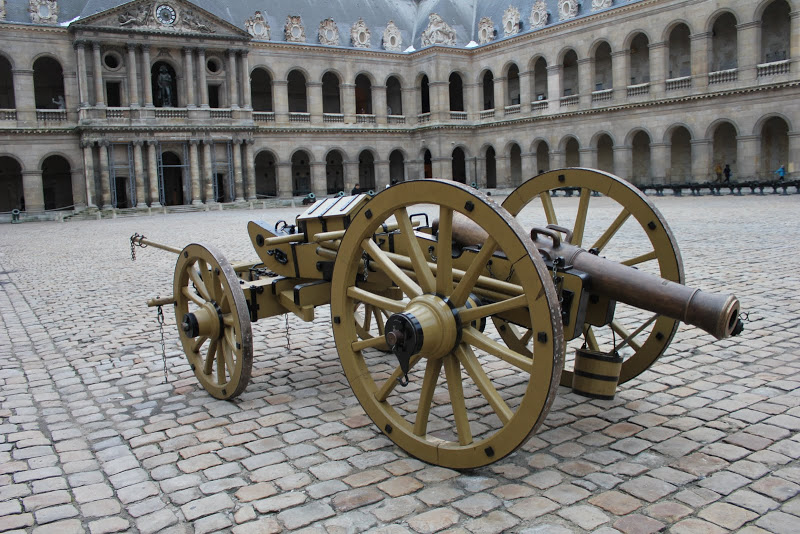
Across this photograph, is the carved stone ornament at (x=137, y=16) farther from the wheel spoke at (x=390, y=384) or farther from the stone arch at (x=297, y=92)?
the wheel spoke at (x=390, y=384)

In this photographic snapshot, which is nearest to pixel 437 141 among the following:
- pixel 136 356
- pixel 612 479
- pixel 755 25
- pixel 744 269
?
pixel 755 25

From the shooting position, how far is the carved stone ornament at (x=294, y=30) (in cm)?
4331

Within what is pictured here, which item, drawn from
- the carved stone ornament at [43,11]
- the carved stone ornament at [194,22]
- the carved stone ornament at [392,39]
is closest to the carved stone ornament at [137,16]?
the carved stone ornament at [194,22]

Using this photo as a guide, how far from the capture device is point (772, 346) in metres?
6.12

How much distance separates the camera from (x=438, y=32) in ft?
146

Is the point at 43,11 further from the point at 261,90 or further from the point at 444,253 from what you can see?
the point at 444,253

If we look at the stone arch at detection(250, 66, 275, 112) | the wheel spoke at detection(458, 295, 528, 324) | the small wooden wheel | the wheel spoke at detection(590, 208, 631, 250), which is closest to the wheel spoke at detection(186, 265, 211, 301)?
the small wooden wheel

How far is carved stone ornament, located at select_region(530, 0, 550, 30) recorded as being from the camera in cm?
4059

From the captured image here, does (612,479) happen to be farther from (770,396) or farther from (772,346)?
(772,346)

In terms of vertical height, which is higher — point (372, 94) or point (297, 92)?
point (297, 92)

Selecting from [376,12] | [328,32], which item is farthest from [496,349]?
[376,12]

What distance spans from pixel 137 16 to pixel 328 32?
37.9 feet

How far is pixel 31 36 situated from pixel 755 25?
35.5 meters

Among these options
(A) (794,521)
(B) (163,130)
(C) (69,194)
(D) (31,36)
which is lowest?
(A) (794,521)
